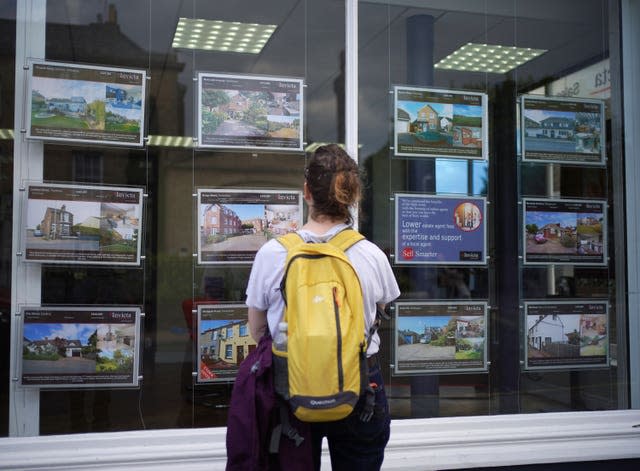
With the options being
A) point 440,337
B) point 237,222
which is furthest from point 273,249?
point 440,337

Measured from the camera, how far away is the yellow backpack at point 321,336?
2.16 metres

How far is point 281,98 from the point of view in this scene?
4.46 metres

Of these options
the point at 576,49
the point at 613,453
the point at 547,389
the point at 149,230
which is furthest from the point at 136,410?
the point at 576,49

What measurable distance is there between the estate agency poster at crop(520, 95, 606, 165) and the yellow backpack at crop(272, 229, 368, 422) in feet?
10.2

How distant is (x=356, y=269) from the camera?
7.92ft

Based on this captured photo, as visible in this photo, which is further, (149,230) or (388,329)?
(388,329)

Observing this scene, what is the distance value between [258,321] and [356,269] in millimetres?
411

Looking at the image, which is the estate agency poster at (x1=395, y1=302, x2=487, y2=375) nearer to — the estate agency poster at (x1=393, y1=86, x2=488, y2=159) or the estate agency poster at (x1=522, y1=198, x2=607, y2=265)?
the estate agency poster at (x1=522, y1=198, x2=607, y2=265)

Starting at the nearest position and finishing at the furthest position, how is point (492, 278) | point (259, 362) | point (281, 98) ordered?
point (259, 362) → point (281, 98) → point (492, 278)

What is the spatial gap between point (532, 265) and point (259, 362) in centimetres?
313

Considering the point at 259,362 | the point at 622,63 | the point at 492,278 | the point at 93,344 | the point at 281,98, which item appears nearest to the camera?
the point at 259,362

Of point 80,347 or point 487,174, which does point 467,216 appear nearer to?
point 487,174

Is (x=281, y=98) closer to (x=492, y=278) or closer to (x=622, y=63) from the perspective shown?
(x=492, y=278)

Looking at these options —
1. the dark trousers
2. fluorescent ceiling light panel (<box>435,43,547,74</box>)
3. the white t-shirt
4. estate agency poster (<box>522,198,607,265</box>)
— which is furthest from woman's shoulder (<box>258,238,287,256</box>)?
estate agency poster (<box>522,198,607,265</box>)
